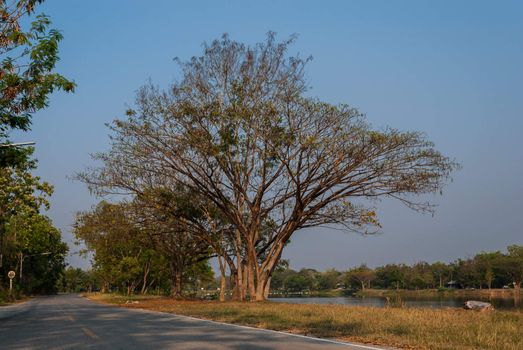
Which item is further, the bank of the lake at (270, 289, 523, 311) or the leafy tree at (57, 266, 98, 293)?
the leafy tree at (57, 266, 98, 293)

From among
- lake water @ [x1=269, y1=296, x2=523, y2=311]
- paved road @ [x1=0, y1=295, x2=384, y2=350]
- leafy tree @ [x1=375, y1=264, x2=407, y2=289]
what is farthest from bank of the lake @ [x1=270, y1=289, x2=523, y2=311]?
leafy tree @ [x1=375, y1=264, x2=407, y2=289]

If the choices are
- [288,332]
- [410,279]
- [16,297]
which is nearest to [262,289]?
[288,332]

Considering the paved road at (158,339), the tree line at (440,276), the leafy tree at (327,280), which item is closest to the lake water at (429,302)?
the paved road at (158,339)

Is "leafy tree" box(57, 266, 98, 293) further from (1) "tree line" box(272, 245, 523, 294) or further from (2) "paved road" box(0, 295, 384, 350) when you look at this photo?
(2) "paved road" box(0, 295, 384, 350)

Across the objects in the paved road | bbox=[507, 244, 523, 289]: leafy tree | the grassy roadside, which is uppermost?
bbox=[507, 244, 523, 289]: leafy tree

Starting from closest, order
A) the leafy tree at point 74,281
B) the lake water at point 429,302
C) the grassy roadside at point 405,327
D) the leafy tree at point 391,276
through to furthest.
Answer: the grassy roadside at point 405,327, the lake water at point 429,302, the leafy tree at point 391,276, the leafy tree at point 74,281

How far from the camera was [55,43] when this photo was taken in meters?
14.8

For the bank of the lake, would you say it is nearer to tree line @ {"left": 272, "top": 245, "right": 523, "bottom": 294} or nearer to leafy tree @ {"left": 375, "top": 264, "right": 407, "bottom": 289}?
tree line @ {"left": 272, "top": 245, "right": 523, "bottom": 294}

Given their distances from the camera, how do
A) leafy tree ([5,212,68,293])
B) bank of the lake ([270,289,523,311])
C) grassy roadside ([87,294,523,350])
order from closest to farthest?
grassy roadside ([87,294,523,350]), bank of the lake ([270,289,523,311]), leafy tree ([5,212,68,293])

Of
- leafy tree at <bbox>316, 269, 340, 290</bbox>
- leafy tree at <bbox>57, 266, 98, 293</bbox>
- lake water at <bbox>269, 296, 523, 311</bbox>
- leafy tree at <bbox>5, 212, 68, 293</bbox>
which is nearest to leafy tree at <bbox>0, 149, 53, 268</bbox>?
leafy tree at <bbox>5, 212, 68, 293</bbox>

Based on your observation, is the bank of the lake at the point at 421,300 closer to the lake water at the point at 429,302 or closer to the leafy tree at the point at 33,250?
the lake water at the point at 429,302

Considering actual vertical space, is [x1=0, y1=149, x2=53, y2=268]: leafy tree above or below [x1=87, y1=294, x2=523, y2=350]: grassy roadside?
above

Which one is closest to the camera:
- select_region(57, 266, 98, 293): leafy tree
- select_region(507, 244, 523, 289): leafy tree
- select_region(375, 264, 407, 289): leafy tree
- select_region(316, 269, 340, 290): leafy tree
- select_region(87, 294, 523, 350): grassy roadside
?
select_region(87, 294, 523, 350): grassy roadside

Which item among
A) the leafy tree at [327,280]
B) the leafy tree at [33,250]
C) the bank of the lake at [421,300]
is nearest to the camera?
the bank of the lake at [421,300]
